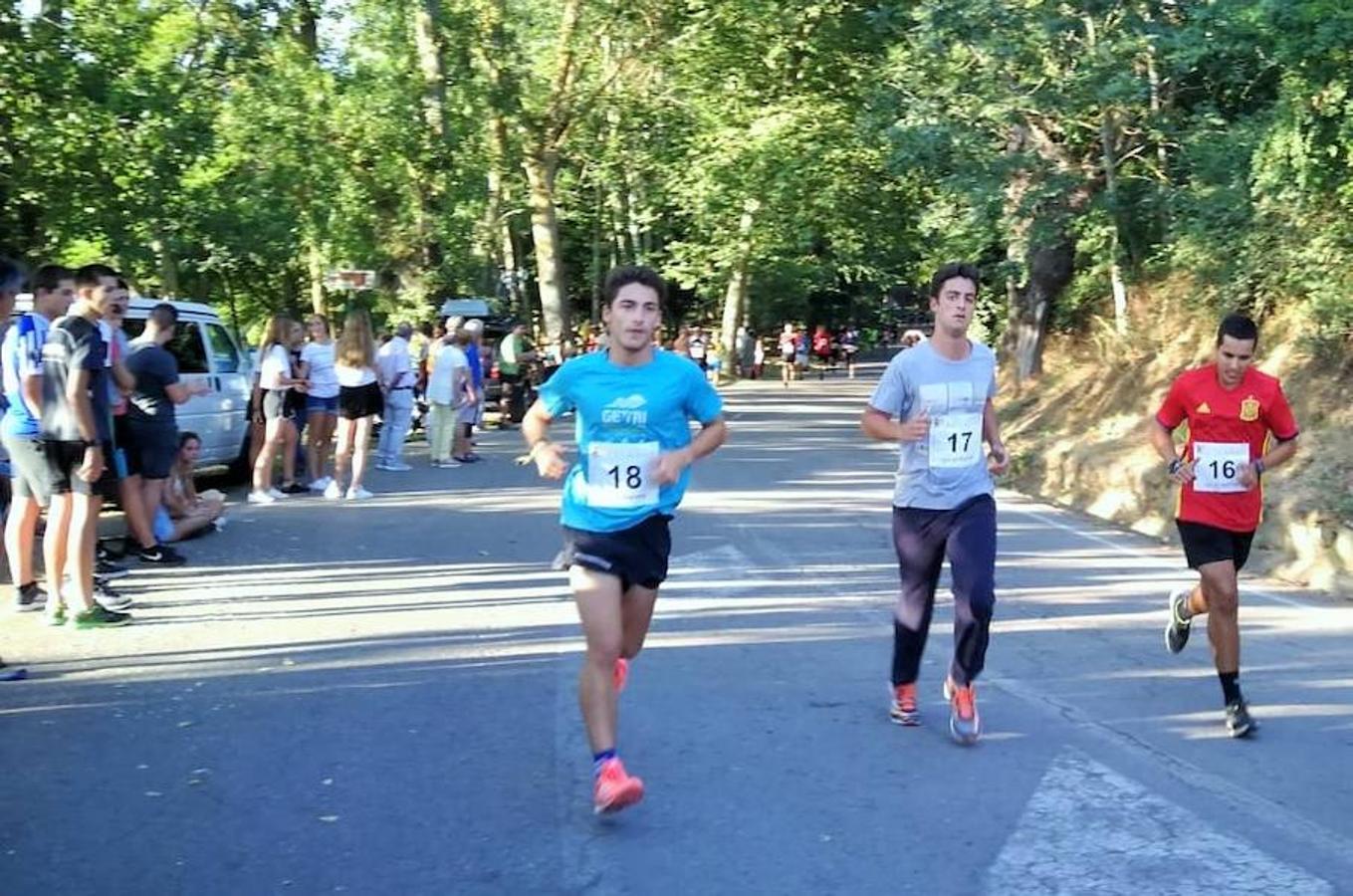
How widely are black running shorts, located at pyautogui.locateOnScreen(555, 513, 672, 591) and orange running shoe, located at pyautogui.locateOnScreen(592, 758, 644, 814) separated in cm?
63

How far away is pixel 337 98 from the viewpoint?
30.8m

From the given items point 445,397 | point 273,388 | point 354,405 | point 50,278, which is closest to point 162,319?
point 50,278

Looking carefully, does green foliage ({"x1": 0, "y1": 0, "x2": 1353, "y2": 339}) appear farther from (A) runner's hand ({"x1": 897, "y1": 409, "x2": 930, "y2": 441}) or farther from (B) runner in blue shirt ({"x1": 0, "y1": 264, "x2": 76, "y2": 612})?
(B) runner in blue shirt ({"x1": 0, "y1": 264, "x2": 76, "y2": 612})

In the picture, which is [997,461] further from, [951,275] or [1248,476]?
[1248,476]

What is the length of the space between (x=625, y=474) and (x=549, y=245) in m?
32.4

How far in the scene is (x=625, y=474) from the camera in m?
5.66

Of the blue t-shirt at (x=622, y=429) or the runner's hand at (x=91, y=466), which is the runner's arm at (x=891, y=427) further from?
the runner's hand at (x=91, y=466)

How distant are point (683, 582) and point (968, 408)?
4185mm

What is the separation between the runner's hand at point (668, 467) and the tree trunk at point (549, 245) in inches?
1245

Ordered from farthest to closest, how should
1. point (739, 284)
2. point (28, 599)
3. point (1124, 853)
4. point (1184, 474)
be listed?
point (739, 284) < point (28, 599) < point (1184, 474) < point (1124, 853)

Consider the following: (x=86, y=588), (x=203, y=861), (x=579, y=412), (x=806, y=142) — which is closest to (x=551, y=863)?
(x=203, y=861)

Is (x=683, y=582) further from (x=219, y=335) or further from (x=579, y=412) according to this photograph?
(x=219, y=335)

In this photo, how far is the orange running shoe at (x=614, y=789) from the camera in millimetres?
5398

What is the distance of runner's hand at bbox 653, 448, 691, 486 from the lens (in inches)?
222
